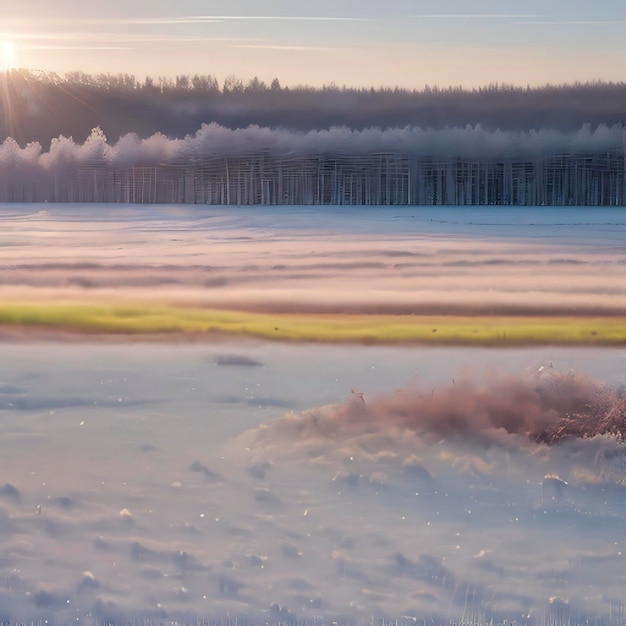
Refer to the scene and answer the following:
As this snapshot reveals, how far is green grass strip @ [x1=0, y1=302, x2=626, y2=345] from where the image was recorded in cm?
1441

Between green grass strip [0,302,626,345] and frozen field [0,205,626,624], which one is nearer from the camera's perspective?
frozen field [0,205,626,624]

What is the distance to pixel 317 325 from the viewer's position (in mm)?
15141

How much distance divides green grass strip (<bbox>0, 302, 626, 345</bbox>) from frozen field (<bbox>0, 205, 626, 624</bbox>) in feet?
1.60

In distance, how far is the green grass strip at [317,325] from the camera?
47.3 feet

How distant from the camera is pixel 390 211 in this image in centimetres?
3500

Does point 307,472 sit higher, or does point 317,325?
point 317,325

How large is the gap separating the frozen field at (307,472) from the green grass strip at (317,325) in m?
0.49

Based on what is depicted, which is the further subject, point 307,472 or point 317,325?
point 317,325

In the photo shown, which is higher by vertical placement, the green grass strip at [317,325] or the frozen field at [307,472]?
the green grass strip at [317,325]

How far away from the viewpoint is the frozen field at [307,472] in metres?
7.50

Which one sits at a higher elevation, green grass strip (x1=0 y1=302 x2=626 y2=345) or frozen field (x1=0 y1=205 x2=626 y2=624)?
green grass strip (x1=0 y1=302 x2=626 y2=345)

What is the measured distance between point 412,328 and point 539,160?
15124 mm

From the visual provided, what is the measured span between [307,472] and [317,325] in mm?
5243

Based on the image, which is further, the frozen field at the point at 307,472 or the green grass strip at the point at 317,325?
the green grass strip at the point at 317,325
